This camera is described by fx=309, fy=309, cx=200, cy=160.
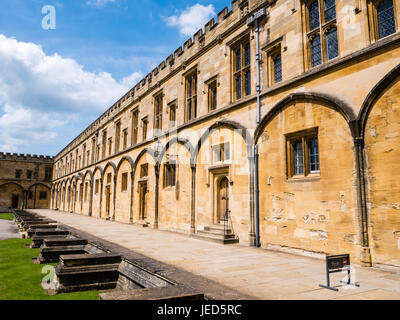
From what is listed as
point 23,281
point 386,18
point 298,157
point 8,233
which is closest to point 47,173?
point 8,233

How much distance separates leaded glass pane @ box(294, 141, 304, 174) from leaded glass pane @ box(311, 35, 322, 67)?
2481mm

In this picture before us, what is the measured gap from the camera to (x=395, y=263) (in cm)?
664

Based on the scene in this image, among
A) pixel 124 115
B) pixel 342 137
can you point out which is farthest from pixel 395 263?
pixel 124 115

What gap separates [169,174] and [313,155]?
30.5 feet

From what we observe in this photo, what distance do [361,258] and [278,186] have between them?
3.26m

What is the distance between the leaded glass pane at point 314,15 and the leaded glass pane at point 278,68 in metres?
1.49

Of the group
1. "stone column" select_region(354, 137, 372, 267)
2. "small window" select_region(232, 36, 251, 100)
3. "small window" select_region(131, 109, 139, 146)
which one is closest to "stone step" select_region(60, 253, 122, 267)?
"stone column" select_region(354, 137, 372, 267)

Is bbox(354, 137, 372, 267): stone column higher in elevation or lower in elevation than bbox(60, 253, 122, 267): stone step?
higher

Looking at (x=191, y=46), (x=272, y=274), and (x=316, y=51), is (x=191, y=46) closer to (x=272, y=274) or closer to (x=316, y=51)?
(x=316, y=51)

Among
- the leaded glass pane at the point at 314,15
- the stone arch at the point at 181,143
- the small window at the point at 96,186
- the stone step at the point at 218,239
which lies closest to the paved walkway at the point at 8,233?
the stone arch at the point at 181,143

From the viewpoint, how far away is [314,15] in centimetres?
965

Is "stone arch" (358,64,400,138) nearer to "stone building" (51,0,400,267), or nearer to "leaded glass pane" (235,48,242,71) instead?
"stone building" (51,0,400,267)

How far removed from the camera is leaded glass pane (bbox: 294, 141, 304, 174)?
31.2ft
